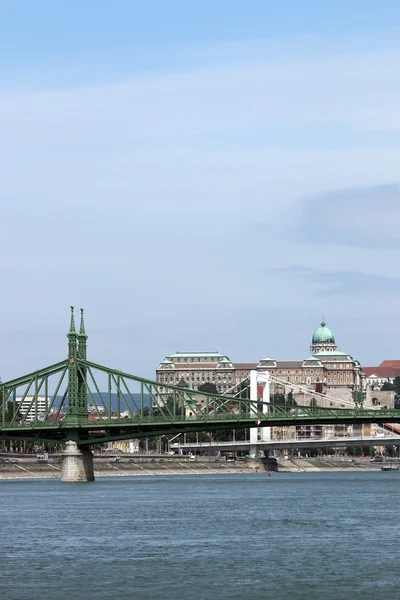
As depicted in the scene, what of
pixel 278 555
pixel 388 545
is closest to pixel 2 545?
pixel 278 555

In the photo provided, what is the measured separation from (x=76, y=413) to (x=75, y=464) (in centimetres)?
431

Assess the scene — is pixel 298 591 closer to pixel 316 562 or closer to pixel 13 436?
pixel 316 562

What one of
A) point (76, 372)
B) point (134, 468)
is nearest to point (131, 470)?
point (134, 468)

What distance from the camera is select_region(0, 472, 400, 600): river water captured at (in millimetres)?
44406

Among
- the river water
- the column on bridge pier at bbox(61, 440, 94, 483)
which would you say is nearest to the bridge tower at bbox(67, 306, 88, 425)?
the column on bridge pier at bbox(61, 440, 94, 483)

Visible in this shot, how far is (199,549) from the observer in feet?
182

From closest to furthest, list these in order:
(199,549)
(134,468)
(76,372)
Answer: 1. (199,549)
2. (76,372)
3. (134,468)

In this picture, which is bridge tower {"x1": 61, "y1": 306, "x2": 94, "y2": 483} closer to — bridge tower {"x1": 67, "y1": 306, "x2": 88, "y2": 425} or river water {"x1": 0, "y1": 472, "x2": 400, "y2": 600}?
bridge tower {"x1": 67, "y1": 306, "x2": 88, "y2": 425}

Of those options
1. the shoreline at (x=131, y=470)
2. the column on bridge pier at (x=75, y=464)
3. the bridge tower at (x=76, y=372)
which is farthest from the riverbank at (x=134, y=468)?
the column on bridge pier at (x=75, y=464)

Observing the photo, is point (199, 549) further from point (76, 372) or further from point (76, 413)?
point (76, 372)

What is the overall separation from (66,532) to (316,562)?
1698 centimetres

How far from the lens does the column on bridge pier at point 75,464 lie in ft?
393

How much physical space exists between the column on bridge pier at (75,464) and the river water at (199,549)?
85.3 feet

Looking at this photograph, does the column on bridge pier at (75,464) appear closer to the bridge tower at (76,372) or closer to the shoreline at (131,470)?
the bridge tower at (76,372)
